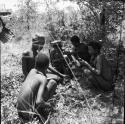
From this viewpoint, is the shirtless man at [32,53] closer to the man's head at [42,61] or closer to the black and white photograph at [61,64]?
the black and white photograph at [61,64]

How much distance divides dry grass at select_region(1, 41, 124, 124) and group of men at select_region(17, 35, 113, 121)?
0.16 metres

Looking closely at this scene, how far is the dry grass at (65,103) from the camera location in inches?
157

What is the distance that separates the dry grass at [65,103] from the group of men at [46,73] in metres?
0.16

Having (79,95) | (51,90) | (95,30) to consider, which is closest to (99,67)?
(79,95)

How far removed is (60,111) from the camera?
4.21m

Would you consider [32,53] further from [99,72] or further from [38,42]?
[99,72]

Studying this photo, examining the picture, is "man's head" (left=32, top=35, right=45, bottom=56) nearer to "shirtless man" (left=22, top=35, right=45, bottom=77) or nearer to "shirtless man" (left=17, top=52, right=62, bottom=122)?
"shirtless man" (left=22, top=35, right=45, bottom=77)

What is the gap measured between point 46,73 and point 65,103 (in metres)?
0.80

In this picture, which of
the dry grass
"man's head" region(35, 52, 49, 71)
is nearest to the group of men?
"man's head" region(35, 52, 49, 71)

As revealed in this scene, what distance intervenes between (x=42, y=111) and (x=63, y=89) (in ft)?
3.53

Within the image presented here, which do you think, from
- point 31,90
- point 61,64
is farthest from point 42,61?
point 61,64

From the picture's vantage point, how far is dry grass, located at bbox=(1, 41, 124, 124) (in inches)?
157

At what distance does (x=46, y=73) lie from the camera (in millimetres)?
5258

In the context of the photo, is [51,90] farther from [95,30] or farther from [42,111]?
[95,30]
